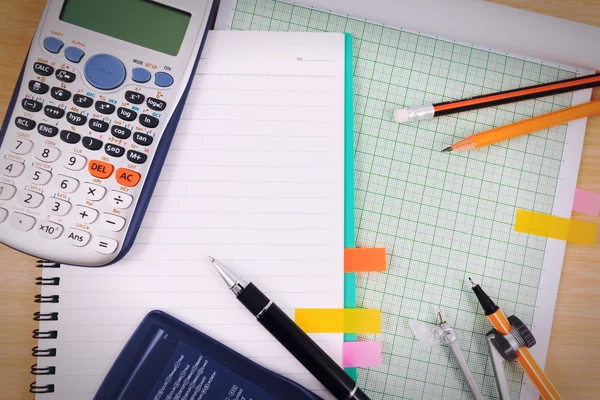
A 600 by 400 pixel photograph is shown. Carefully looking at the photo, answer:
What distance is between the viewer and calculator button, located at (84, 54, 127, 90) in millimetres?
517

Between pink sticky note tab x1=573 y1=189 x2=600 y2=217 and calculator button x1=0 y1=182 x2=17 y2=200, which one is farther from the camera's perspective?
pink sticky note tab x1=573 y1=189 x2=600 y2=217

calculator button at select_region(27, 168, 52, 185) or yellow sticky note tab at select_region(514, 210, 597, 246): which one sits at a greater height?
yellow sticky note tab at select_region(514, 210, 597, 246)

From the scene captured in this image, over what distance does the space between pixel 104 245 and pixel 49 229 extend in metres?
0.06

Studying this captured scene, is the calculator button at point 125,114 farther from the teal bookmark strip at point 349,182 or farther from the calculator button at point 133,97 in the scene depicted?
the teal bookmark strip at point 349,182

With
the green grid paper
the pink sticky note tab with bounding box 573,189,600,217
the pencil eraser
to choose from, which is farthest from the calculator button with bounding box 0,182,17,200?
the pink sticky note tab with bounding box 573,189,600,217

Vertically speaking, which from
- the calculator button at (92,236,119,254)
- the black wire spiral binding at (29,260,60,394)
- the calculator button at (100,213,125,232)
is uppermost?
the calculator button at (100,213,125,232)

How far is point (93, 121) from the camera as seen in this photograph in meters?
0.51

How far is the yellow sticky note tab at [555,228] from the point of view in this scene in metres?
0.59

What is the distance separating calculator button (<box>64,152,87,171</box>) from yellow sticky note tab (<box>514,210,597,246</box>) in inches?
21.9

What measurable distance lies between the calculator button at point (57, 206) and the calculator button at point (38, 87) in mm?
126

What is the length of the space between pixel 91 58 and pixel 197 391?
0.41 meters

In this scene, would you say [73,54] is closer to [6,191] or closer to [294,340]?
[6,191]

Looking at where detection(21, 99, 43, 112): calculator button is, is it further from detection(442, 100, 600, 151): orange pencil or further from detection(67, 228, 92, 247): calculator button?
detection(442, 100, 600, 151): orange pencil

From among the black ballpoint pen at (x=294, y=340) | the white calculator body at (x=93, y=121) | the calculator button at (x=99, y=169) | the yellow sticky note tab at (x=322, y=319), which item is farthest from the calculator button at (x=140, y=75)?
the yellow sticky note tab at (x=322, y=319)
